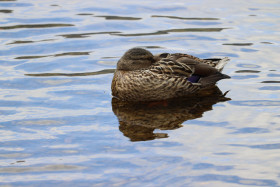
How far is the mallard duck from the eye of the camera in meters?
9.80

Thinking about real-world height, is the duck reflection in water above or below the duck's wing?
below

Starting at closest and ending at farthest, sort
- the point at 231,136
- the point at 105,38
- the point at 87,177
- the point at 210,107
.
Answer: the point at 87,177 → the point at 231,136 → the point at 210,107 → the point at 105,38

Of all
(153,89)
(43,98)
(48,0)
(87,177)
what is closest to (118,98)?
(153,89)

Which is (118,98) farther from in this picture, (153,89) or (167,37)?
(167,37)

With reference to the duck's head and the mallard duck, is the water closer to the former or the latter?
the mallard duck

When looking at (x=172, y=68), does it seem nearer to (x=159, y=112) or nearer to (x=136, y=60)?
(x=136, y=60)

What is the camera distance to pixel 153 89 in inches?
385

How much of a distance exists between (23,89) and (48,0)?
600 centimetres

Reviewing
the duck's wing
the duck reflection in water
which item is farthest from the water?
the duck's wing

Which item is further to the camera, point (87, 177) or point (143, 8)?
point (143, 8)

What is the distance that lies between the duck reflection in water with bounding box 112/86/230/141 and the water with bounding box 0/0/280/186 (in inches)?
1.1

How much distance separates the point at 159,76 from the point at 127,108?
77 cm

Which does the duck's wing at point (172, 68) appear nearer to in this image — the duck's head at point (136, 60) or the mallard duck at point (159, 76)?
the mallard duck at point (159, 76)

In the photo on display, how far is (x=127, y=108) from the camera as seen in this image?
9.64 m
